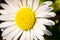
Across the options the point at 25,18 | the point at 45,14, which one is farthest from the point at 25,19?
the point at 45,14

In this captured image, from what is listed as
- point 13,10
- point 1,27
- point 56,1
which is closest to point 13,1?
point 13,10

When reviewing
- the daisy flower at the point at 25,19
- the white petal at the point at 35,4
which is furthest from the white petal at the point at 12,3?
the white petal at the point at 35,4

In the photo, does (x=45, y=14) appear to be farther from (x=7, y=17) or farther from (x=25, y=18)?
(x=7, y=17)

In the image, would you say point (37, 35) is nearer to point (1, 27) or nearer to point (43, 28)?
point (43, 28)

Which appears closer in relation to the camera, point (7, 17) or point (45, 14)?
point (45, 14)

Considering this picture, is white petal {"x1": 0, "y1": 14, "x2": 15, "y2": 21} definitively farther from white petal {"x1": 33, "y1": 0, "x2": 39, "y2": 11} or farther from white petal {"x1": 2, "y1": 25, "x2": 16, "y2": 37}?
white petal {"x1": 33, "y1": 0, "x2": 39, "y2": 11}

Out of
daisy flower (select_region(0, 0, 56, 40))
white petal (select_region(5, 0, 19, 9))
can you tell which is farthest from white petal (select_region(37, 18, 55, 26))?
white petal (select_region(5, 0, 19, 9))

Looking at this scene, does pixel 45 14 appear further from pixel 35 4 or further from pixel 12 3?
pixel 12 3

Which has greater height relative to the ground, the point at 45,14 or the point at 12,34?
the point at 45,14
